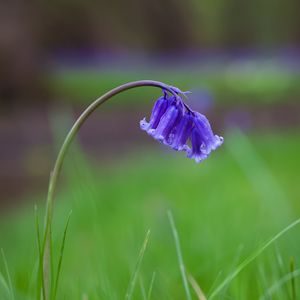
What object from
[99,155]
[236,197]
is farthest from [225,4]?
[236,197]

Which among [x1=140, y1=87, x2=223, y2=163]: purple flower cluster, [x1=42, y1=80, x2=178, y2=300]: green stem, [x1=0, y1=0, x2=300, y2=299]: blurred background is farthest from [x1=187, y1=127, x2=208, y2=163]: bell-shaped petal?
[x1=0, y1=0, x2=300, y2=299]: blurred background

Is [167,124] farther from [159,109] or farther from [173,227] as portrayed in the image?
[173,227]

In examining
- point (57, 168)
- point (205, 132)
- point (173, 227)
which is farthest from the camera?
point (173, 227)

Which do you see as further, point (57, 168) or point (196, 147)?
point (196, 147)

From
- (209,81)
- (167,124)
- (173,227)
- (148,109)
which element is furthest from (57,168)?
(209,81)

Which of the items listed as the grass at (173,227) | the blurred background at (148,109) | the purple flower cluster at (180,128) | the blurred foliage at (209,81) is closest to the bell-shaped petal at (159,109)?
the purple flower cluster at (180,128)

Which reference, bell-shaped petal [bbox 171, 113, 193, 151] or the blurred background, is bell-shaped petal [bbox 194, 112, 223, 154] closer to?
bell-shaped petal [bbox 171, 113, 193, 151]

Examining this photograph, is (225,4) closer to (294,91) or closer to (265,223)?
(294,91)
